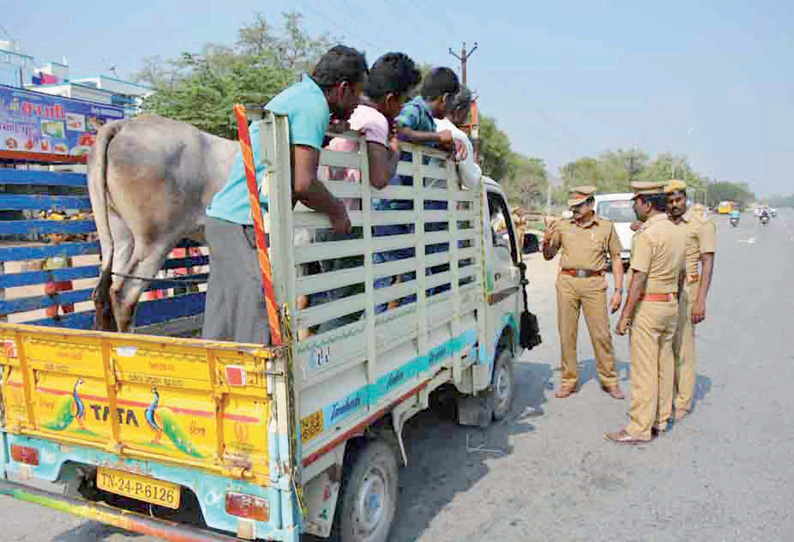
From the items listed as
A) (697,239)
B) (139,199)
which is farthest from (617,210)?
(139,199)

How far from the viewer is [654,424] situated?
490cm

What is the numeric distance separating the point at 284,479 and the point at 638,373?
11.1 ft

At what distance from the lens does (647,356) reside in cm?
473

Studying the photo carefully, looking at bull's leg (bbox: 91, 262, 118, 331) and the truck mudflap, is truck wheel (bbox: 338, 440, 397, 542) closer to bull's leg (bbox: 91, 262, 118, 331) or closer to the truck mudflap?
the truck mudflap

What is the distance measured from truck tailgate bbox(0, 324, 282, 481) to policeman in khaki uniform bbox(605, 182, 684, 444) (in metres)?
3.29

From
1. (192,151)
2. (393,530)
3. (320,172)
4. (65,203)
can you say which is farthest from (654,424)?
(65,203)

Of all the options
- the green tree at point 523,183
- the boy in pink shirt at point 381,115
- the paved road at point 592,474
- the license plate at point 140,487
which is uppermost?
the green tree at point 523,183

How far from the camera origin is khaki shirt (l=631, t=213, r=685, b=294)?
4.60 metres

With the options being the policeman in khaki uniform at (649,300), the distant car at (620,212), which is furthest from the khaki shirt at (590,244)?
the distant car at (620,212)

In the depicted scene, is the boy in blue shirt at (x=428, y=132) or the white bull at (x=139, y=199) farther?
the white bull at (x=139, y=199)

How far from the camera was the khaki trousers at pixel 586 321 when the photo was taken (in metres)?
5.70

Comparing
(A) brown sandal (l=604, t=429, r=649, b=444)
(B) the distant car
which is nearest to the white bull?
(A) brown sandal (l=604, t=429, r=649, b=444)

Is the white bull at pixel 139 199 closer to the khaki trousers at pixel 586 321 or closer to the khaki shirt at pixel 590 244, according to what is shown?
the khaki shirt at pixel 590 244

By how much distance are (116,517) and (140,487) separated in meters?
0.14
